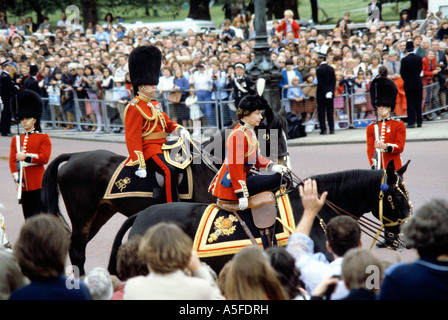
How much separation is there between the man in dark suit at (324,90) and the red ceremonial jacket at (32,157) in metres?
8.56

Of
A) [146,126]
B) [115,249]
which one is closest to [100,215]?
[146,126]

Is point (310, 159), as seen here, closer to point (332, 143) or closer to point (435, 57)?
point (332, 143)

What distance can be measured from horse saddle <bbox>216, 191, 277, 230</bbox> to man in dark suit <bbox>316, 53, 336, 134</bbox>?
10.0 metres

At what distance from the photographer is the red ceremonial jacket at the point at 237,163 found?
5.83m

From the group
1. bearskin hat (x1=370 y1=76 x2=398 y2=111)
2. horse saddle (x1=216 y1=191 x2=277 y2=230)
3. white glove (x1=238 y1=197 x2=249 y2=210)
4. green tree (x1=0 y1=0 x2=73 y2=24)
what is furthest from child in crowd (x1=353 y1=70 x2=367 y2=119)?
green tree (x1=0 y1=0 x2=73 y2=24)

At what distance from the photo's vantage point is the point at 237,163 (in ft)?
19.3

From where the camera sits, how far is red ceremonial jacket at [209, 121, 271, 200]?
583 cm

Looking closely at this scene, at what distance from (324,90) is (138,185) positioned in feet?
28.4

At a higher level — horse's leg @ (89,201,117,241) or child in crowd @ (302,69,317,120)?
child in crowd @ (302,69,317,120)

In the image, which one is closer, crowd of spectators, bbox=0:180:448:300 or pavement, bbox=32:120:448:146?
crowd of spectators, bbox=0:180:448:300

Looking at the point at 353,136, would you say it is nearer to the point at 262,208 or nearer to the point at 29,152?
the point at 29,152

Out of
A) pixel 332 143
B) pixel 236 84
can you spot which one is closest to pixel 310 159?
pixel 332 143

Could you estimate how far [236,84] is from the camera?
1534 centimetres

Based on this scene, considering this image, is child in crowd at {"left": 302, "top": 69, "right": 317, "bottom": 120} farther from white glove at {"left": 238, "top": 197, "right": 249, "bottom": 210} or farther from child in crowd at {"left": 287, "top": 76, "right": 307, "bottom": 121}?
white glove at {"left": 238, "top": 197, "right": 249, "bottom": 210}
